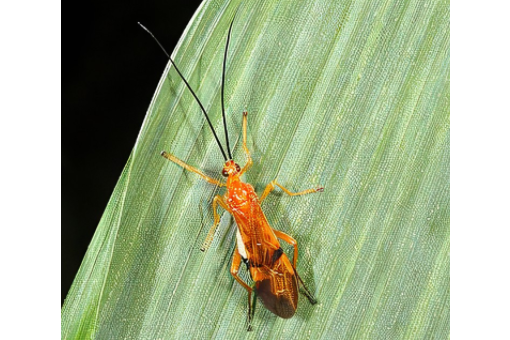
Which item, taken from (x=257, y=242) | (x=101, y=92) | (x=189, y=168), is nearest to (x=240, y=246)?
(x=257, y=242)

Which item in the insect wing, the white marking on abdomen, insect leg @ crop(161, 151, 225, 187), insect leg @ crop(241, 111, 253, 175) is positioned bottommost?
the insect wing

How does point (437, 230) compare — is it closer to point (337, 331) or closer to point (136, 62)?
point (337, 331)

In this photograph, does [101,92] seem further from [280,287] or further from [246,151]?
[280,287]

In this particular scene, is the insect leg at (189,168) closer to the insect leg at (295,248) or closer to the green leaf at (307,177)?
the green leaf at (307,177)

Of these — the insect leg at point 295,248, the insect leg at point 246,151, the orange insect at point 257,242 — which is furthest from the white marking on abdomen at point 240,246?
the insect leg at point 246,151

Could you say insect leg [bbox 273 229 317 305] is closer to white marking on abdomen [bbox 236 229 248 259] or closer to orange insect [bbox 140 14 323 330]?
orange insect [bbox 140 14 323 330]

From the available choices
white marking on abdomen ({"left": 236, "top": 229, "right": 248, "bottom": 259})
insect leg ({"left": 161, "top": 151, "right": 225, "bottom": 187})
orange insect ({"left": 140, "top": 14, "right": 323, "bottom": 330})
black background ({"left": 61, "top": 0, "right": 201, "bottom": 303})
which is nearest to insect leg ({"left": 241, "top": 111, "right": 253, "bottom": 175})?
orange insect ({"left": 140, "top": 14, "right": 323, "bottom": 330})

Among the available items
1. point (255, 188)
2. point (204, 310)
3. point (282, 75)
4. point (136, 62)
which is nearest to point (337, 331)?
point (204, 310)
